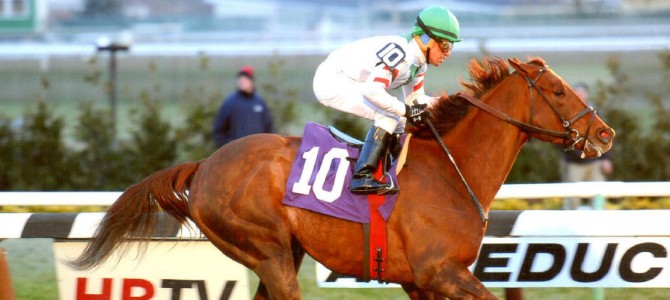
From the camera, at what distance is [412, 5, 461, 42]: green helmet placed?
4.04 metres

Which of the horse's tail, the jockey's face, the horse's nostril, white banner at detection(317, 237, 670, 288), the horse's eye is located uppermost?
the jockey's face

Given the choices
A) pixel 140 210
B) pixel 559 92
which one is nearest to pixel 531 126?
pixel 559 92

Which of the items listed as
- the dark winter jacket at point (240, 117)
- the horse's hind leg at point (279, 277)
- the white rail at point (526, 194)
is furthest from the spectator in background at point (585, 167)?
the horse's hind leg at point (279, 277)

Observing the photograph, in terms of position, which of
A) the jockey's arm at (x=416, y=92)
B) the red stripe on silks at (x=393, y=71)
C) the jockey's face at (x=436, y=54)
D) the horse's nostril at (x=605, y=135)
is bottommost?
the horse's nostril at (x=605, y=135)

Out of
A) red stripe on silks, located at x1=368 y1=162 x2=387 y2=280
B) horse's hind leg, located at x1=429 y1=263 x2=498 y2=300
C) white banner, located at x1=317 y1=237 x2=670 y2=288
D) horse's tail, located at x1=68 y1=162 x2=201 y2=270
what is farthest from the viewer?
white banner, located at x1=317 y1=237 x2=670 y2=288

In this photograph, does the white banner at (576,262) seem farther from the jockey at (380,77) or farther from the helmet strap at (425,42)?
the helmet strap at (425,42)

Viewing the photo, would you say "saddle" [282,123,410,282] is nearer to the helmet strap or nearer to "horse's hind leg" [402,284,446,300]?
"horse's hind leg" [402,284,446,300]

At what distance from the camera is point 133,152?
9531 mm

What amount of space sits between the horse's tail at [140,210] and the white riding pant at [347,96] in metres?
0.64

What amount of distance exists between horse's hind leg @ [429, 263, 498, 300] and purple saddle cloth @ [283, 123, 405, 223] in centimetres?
31

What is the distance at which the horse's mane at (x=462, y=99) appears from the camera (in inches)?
165

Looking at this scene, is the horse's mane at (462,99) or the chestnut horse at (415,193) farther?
the horse's mane at (462,99)

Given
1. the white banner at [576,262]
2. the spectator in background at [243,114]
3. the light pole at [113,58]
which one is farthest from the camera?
the light pole at [113,58]

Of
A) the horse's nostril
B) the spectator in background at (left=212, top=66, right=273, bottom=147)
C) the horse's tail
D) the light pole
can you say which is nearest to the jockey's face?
the horse's nostril
